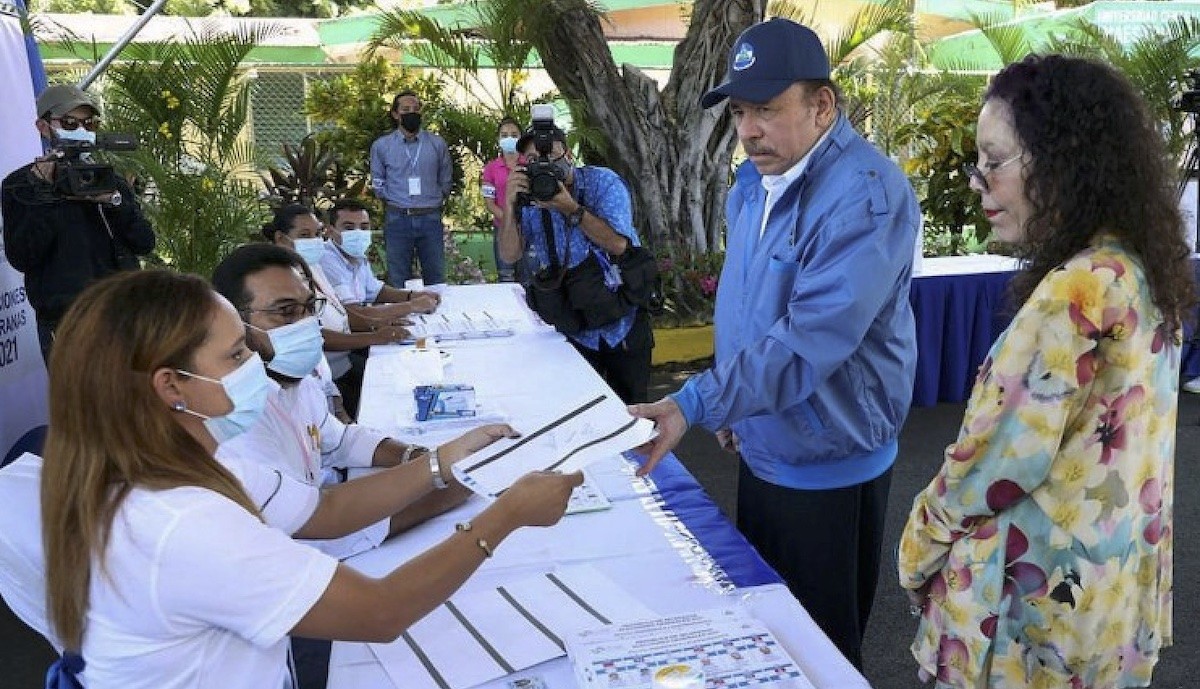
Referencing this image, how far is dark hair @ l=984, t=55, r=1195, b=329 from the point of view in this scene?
126 cm

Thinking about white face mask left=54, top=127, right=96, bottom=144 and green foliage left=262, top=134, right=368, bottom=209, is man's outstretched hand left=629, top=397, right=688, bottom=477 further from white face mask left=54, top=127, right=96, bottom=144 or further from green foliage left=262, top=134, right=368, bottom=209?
green foliage left=262, top=134, right=368, bottom=209

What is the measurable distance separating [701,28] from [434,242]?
2.65 metres

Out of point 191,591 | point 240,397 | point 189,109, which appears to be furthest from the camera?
point 189,109

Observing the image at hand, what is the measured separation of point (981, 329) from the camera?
17.3 feet

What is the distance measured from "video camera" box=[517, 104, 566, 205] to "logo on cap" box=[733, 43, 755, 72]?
50.7 inches

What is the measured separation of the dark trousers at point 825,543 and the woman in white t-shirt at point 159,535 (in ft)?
3.06

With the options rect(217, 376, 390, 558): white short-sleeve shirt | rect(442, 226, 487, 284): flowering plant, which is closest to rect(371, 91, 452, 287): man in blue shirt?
rect(442, 226, 487, 284): flowering plant

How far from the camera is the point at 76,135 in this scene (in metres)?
4.09

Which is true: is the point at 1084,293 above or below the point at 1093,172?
below

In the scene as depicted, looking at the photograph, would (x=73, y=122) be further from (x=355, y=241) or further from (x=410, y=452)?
(x=410, y=452)

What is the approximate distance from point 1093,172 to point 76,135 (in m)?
4.07

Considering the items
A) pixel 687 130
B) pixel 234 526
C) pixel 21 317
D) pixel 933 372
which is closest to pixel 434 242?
pixel 687 130

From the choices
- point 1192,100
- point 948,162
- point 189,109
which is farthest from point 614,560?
point 189,109

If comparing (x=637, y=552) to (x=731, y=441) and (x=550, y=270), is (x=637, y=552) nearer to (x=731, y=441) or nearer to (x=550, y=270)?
(x=731, y=441)
